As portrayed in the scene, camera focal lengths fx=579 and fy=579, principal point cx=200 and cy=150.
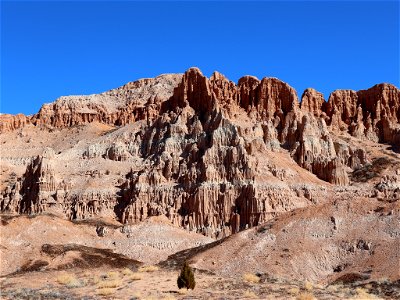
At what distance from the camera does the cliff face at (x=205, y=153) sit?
101 metres

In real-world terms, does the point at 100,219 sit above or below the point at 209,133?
below

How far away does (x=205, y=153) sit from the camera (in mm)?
108188

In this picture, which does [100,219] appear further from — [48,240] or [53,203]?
[48,240]

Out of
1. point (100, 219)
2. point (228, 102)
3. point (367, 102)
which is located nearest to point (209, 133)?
point (228, 102)

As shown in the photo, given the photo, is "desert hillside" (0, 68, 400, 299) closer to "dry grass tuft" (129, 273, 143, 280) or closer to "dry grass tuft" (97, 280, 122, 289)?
"dry grass tuft" (129, 273, 143, 280)

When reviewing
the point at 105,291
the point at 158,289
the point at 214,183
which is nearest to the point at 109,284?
the point at 105,291

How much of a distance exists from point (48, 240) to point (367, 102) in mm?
105130

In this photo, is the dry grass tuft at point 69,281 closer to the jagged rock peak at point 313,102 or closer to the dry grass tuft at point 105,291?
the dry grass tuft at point 105,291

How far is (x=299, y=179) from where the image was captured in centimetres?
10806

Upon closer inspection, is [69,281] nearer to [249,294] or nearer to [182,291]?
[182,291]

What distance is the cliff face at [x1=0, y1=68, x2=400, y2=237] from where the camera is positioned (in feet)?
332

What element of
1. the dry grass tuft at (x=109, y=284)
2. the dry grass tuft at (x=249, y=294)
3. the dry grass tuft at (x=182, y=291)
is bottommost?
the dry grass tuft at (x=249, y=294)

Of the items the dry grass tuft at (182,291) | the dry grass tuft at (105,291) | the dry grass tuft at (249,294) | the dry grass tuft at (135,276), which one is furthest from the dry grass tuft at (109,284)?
the dry grass tuft at (249,294)

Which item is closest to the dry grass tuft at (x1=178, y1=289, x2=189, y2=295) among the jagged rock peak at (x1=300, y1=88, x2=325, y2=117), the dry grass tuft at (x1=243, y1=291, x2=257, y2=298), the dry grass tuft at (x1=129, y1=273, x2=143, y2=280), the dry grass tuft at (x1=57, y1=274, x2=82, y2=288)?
the dry grass tuft at (x1=243, y1=291, x2=257, y2=298)
